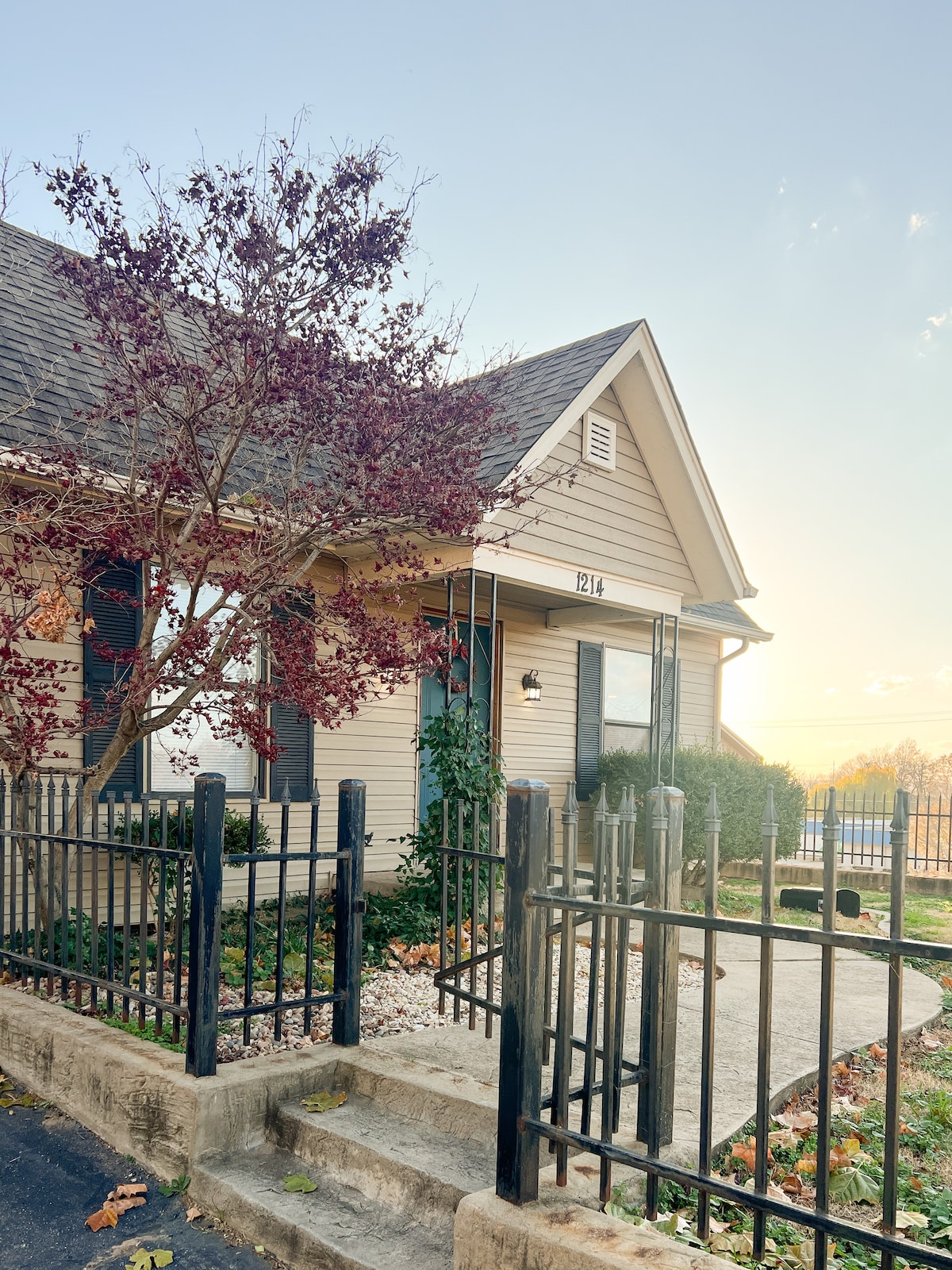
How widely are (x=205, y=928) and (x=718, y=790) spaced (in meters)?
8.63

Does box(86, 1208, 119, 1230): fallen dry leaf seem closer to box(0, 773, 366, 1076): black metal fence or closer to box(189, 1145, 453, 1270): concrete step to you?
box(189, 1145, 453, 1270): concrete step

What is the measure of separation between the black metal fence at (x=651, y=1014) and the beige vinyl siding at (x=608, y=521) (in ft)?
18.7

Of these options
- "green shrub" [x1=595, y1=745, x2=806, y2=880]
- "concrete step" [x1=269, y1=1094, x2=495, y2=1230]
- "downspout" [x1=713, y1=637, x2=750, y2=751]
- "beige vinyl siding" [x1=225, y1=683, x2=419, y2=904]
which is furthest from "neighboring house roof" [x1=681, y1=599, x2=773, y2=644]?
"concrete step" [x1=269, y1=1094, x2=495, y2=1230]

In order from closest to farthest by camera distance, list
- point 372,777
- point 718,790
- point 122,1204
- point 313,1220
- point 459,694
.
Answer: point 313,1220
point 122,1204
point 372,777
point 459,694
point 718,790

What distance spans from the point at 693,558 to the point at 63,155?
311 inches

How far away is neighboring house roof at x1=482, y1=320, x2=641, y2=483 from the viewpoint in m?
8.36

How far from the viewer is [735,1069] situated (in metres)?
3.99

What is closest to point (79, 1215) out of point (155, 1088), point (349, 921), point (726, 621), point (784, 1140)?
point (155, 1088)

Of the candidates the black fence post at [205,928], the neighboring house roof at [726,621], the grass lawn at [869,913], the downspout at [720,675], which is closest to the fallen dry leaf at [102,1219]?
the black fence post at [205,928]

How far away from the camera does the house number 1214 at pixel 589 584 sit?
30.3 feet

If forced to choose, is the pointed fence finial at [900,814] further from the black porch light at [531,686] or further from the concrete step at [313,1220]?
the black porch light at [531,686]

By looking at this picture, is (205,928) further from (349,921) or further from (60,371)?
(60,371)

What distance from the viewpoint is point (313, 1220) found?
308 centimetres

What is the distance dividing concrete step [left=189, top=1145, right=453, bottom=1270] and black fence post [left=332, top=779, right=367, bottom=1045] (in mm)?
680
